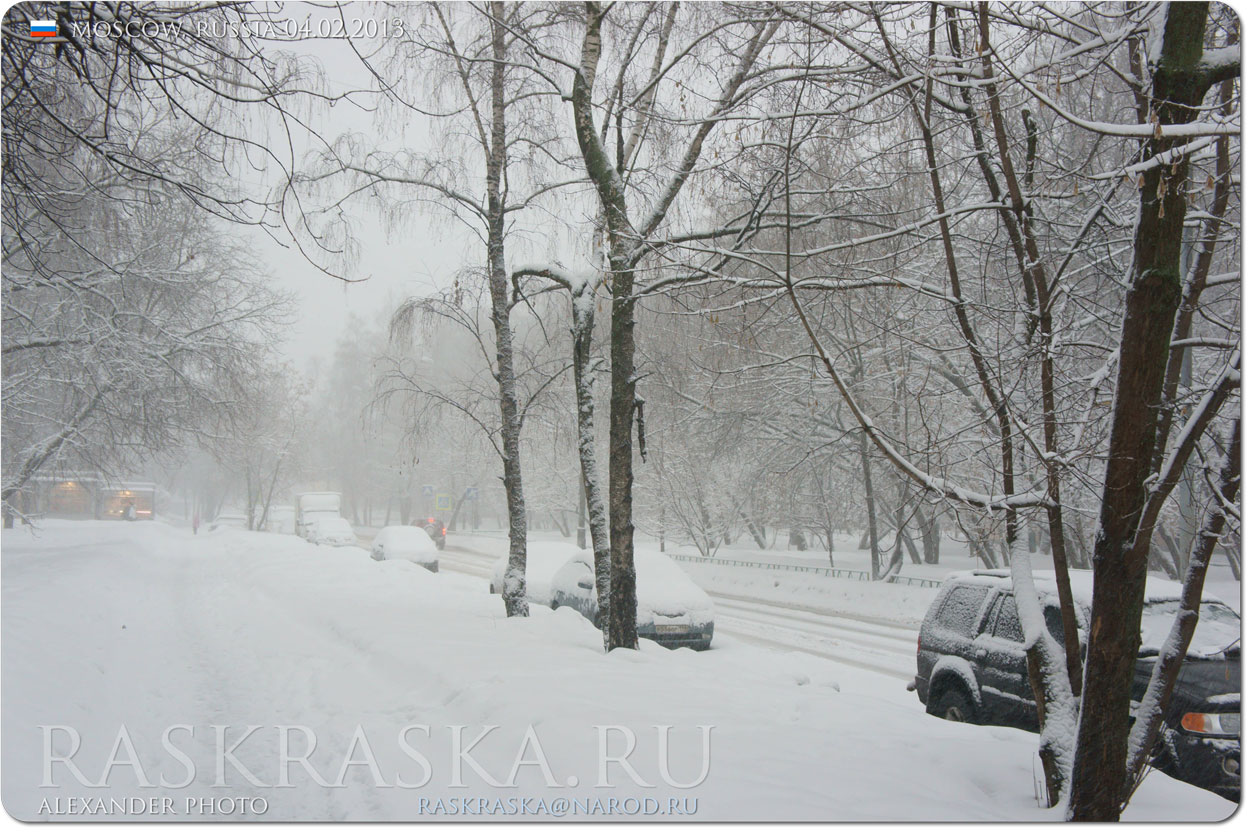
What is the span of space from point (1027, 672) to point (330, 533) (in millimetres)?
25713

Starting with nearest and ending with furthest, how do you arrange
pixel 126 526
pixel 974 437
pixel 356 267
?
pixel 974 437
pixel 356 267
pixel 126 526

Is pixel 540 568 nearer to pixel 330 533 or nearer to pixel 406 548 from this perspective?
pixel 406 548

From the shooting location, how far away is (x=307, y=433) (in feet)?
132

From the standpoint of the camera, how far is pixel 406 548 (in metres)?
20.9

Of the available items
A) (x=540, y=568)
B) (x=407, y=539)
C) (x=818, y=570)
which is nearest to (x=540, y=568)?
(x=540, y=568)

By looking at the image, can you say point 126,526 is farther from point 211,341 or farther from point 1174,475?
point 1174,475

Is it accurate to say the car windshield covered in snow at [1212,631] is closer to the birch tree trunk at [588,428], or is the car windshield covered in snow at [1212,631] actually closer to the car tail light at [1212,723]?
the car tail light at [1212,723]

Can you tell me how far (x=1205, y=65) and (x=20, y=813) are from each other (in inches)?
225

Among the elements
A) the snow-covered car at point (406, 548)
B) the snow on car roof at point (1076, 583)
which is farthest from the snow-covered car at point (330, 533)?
the snow on car roof at point (1076, 583)

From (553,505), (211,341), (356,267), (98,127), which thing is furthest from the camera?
(553,505)

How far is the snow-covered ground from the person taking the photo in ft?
11.0

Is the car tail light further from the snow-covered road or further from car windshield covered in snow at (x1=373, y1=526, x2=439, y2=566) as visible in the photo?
car windshield covered in snow at (x1=373, y1=526, x2=439, y2=566)

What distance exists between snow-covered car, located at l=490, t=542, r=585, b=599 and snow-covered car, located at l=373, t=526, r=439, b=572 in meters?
8.02

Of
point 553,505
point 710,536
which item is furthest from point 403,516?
point 710,536
